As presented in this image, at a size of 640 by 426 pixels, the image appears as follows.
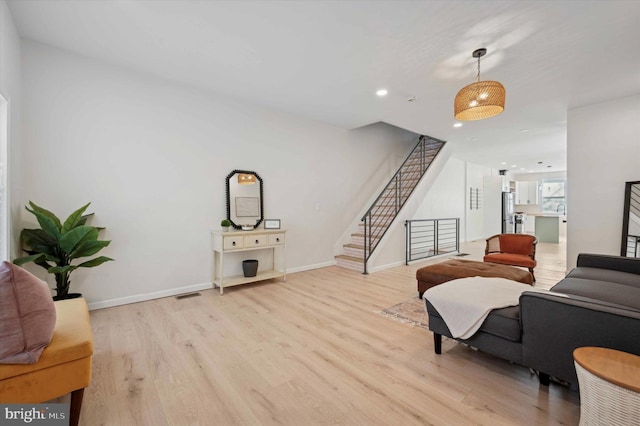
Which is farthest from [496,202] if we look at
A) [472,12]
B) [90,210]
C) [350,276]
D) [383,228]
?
[90,210]

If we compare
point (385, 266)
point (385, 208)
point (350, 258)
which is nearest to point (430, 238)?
point (385, 208)

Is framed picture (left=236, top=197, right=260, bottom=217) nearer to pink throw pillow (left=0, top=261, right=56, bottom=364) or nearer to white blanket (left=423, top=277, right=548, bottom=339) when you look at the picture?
pink throw pillow (left=0, top=261, right=56, bottom=364)

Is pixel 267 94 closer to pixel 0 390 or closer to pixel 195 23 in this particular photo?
pixel 195 23

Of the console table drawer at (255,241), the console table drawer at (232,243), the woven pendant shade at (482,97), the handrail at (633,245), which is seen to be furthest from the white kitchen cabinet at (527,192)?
the console table drawer at (232,243)

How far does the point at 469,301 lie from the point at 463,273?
4.20ft

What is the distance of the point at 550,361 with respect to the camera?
1.68 meters

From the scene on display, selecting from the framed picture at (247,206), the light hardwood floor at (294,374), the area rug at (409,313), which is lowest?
the light hardwood floor at (294,374)

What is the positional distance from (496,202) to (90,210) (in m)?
11.4

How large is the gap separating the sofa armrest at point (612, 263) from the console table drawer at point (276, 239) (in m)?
3.99

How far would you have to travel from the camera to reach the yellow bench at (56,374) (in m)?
1.37

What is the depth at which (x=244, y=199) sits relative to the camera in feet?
14.6

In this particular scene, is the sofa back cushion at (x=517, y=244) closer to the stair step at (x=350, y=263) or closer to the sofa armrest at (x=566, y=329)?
the stair step at (x=350, y=263)

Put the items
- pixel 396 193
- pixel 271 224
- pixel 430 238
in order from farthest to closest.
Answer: pixel 430 238 → pixel 396 193 → pixel 271 224

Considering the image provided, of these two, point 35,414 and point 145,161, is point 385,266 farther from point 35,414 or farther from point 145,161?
point 35,414
